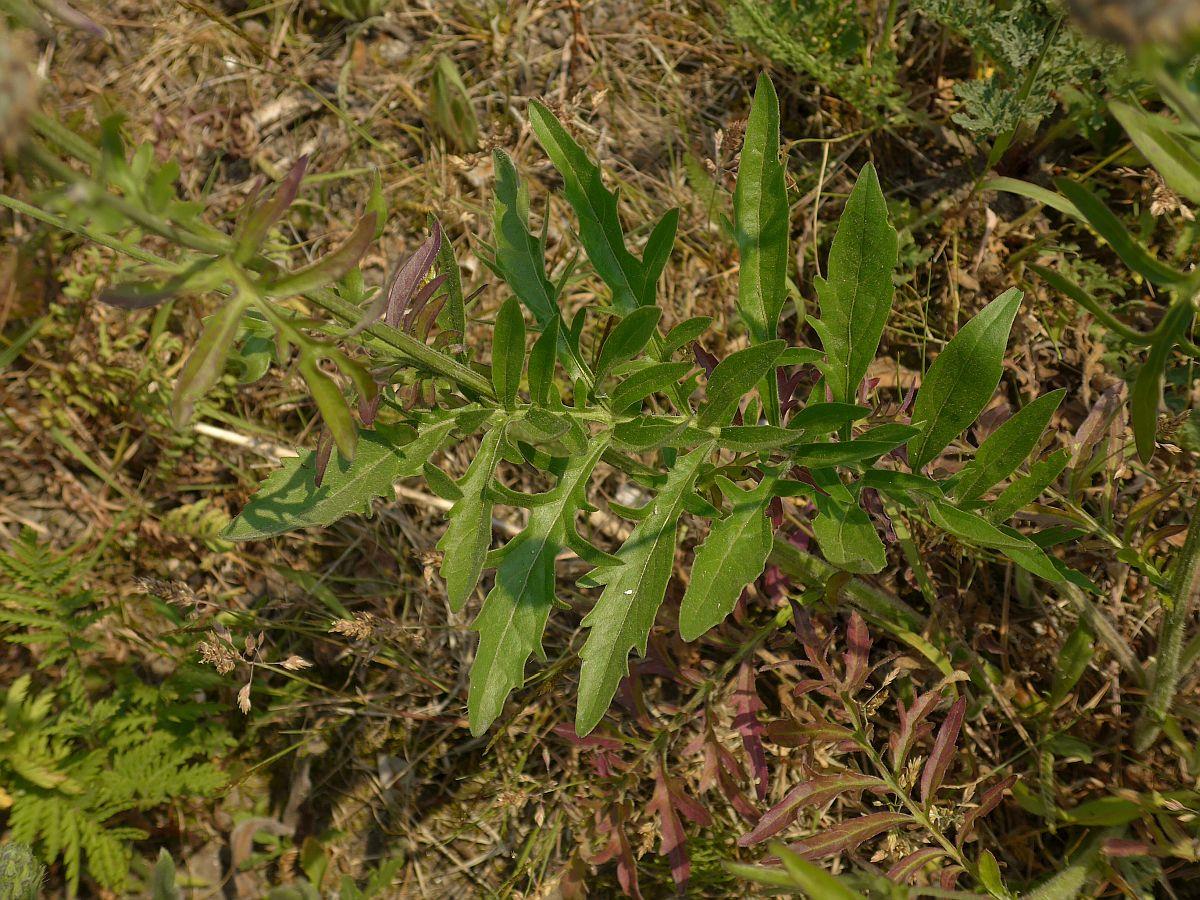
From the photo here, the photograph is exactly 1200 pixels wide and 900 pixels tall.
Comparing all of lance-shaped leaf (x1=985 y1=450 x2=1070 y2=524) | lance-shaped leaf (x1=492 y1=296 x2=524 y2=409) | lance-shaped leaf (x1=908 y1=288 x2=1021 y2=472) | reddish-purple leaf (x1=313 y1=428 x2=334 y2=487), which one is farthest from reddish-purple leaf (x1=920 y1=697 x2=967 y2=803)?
reddish-purple leaf (x1=313 y1=428 x2=334 y2=487)

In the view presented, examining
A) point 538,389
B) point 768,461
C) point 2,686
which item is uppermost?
point 538,389

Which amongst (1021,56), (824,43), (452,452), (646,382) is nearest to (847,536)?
(646,382)

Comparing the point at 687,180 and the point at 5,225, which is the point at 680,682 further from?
the point at 5,225

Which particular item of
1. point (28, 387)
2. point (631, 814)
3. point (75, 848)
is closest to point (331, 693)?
point (75, 848)

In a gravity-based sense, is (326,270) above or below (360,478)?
above

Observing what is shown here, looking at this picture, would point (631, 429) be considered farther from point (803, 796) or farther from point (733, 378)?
point (803, 796)

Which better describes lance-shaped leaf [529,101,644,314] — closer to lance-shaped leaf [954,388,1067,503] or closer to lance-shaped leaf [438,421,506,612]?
lance-shaped leaf [438,421,506,612]

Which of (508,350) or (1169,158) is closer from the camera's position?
(1169,158)

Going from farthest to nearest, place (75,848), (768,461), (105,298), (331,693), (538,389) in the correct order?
(331,693)
(75,848)
(768,461)
(538,389)
(105,298)
